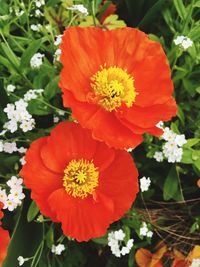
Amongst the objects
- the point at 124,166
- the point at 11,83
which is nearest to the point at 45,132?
the point at 11,83

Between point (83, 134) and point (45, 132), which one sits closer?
point (83, 134)

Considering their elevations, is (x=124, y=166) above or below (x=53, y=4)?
below

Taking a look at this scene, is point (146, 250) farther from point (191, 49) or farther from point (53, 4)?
point (53, 4)

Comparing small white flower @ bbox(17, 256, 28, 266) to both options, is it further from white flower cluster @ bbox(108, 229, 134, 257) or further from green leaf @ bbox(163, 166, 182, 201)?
green leaf @ bbox(163, 166, 182, 201)

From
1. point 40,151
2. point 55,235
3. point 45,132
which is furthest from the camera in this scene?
point 55,235

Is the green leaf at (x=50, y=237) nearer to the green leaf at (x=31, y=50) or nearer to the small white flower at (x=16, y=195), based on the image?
the small white flower at (x=16, y=195)

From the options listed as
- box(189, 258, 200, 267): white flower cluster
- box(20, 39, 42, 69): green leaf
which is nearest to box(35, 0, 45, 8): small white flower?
box(20, 39, 42, 69): green leaf

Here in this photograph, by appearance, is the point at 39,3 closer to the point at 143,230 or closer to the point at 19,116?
the point at 19,116
